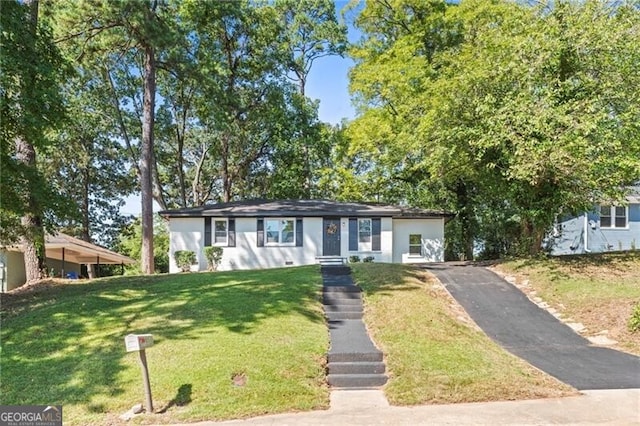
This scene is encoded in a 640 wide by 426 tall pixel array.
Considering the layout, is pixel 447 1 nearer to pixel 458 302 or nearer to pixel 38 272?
pixel 458 302

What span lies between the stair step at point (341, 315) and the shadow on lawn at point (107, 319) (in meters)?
0.26

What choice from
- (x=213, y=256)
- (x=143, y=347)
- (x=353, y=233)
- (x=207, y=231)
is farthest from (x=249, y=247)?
(x=143, y=347)

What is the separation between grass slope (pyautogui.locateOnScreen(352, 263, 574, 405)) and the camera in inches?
250

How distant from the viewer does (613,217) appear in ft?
76.3

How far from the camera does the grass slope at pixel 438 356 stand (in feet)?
20.8

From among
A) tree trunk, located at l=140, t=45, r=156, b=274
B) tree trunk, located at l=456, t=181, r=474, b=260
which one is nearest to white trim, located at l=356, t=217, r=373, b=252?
tree trunk, located at l=456, t=181, r=474, b=260

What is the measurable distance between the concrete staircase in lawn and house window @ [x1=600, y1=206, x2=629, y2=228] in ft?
60.3

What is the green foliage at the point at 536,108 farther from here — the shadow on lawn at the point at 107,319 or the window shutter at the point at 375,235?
the shadow on lawn at the point at 107,319

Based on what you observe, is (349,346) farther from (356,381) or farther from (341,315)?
(341,315)

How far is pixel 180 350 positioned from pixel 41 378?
2.01 meters

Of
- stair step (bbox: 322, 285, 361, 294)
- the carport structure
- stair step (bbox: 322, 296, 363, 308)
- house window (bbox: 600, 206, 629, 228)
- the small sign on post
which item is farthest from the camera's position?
house window (bbox: 600, 206, 629, 228)

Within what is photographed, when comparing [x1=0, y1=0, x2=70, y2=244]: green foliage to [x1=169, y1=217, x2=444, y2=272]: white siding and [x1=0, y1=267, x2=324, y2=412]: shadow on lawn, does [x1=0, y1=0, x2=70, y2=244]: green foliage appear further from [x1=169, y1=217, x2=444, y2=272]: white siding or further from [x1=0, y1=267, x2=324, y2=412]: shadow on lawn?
[x1=169, y1=217, x2=444, y2=272]: white siding

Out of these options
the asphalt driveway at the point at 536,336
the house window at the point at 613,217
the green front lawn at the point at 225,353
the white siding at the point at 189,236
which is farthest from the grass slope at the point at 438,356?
the house window at the point at 613,217

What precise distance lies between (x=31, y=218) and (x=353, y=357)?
9650mm
